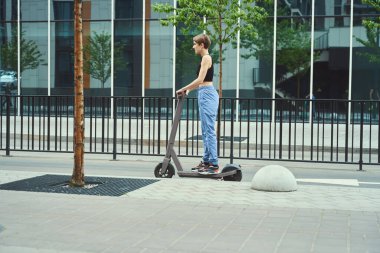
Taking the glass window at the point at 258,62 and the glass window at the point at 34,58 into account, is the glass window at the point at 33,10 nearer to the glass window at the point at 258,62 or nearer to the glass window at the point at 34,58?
the glass window at the point at 34,58

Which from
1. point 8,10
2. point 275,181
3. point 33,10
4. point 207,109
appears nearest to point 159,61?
point 33,10

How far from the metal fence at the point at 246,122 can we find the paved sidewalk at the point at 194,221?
12.8ft

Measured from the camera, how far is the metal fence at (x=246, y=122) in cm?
1238

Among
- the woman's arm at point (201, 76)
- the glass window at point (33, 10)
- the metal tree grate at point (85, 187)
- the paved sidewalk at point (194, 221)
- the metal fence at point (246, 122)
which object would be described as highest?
the glass window at point (33, 10)

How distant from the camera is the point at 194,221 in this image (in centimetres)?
642

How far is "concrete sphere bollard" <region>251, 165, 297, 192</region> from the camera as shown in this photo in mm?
8375

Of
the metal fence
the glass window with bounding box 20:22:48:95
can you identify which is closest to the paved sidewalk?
the metal fence

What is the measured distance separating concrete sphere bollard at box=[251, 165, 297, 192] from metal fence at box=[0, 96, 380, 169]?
3730 millimetres

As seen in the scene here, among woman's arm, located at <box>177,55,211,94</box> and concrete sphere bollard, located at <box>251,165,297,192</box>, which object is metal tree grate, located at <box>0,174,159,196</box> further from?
concrete sphere bollard, located at <box>251,165,297,192</box>

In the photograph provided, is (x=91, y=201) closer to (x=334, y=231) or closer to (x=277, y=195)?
(x=277, y=195)

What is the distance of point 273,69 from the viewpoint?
27.0m

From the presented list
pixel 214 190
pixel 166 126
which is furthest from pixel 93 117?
pixel 214 190

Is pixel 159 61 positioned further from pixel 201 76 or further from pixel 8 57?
pixel 201 76

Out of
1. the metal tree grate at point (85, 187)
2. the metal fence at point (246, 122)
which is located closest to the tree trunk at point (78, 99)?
the metal tree grate at point (85, 187)
